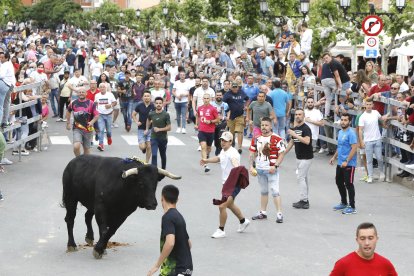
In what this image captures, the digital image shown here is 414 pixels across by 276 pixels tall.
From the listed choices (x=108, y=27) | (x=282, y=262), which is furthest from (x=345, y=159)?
(x=108, y=27)

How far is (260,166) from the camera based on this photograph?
16.7 meters

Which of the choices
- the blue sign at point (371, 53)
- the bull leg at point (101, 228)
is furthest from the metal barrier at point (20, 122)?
the bull leg at point (101, 228)

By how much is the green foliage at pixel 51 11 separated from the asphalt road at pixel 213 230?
130561mm

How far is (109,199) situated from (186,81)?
16723 mm

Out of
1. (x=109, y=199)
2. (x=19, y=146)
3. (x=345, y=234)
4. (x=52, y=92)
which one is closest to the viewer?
(x=109, y=199)

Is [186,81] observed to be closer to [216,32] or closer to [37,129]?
[37,129]

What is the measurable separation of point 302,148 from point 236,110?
7.11m

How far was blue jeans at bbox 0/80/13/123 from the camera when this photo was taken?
72.0 feet

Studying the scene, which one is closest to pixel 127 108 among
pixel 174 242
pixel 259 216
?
pixel 259 216

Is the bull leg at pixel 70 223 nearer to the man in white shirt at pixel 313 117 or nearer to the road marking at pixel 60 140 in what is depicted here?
the man in white shirt at pixel 313 117

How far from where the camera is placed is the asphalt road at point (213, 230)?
1359 cm

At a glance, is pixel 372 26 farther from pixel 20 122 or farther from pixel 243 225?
pixel 243 225

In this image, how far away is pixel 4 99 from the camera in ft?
72.3

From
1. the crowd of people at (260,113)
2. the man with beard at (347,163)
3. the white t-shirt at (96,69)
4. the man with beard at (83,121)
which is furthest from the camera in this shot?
the white t-shirt at (96,69)
